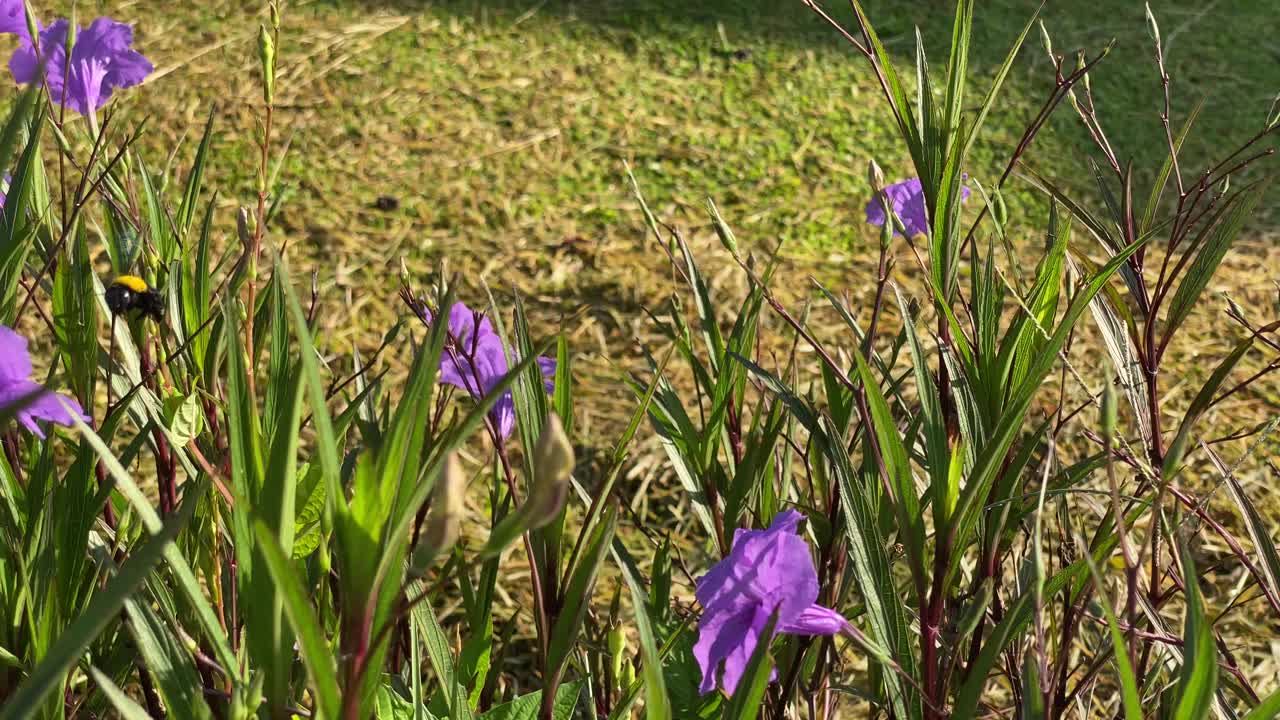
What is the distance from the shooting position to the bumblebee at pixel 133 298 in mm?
890

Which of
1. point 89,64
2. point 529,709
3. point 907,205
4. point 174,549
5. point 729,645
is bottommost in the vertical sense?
point 529,709

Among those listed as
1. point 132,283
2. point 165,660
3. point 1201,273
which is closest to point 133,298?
point 132,283

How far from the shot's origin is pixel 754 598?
755 millimetres

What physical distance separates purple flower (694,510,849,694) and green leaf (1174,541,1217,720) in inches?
8.1

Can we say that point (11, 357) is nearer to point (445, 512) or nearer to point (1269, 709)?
point (445, 512)

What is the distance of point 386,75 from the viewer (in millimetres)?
2674

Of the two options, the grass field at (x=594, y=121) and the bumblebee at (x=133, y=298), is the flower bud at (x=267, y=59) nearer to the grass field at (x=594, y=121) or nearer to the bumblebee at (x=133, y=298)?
the bumblebee at (x=133, y=298)

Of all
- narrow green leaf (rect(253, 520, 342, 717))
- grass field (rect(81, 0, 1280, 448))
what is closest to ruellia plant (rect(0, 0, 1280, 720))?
narrow green leaf (rect(253, 520, 342, 717))

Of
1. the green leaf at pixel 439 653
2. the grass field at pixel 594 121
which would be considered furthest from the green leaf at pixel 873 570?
the grass field at pixel 594 121

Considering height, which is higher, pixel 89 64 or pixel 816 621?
pixel 89 64

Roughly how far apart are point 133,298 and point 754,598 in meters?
0.56

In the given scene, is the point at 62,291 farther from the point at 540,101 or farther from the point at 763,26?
the point at 763,26

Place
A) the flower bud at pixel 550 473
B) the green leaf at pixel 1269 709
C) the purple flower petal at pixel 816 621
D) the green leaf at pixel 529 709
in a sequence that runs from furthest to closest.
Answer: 1. the green leaf at pixel 529 709
2. the purple flower petal at pixel 816 621
3. the green leaf at pixel 1269 709
4. the flower bud at pixel 550 473

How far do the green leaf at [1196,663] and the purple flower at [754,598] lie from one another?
20 cm
